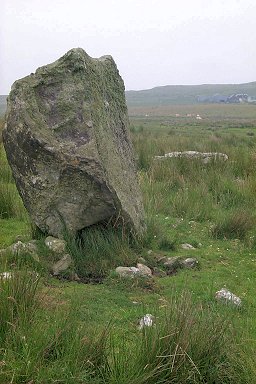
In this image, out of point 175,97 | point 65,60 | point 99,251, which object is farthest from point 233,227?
point 175,97

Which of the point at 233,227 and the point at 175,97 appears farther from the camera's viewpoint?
the point at 175,97

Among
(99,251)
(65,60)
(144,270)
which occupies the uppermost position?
(65,60)

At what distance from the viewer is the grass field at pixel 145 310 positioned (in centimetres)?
319

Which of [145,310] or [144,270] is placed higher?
[145,310]

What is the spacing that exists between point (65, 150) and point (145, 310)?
7.25 ft

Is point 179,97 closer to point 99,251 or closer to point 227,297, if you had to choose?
point 99,251

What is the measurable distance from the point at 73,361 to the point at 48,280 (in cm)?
230

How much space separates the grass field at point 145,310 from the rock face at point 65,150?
420mm

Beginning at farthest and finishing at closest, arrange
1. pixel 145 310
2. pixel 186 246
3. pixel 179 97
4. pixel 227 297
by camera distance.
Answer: pixel 179 97, pixel 186 246, pixel 227 297, pixel 145 310

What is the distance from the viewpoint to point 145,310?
4.53 meters

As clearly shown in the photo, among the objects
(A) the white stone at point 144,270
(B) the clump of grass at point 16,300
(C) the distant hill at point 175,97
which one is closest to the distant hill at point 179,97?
(C) the distant hill at point 175,97

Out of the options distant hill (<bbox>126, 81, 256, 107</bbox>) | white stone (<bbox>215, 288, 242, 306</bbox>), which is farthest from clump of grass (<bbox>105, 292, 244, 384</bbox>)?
distant hill (<bbox>126, 81, 256, 107</bbox>)

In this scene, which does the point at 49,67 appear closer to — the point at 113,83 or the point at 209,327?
the point at 113,83

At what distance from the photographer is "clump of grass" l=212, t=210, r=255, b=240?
7.79 metres
